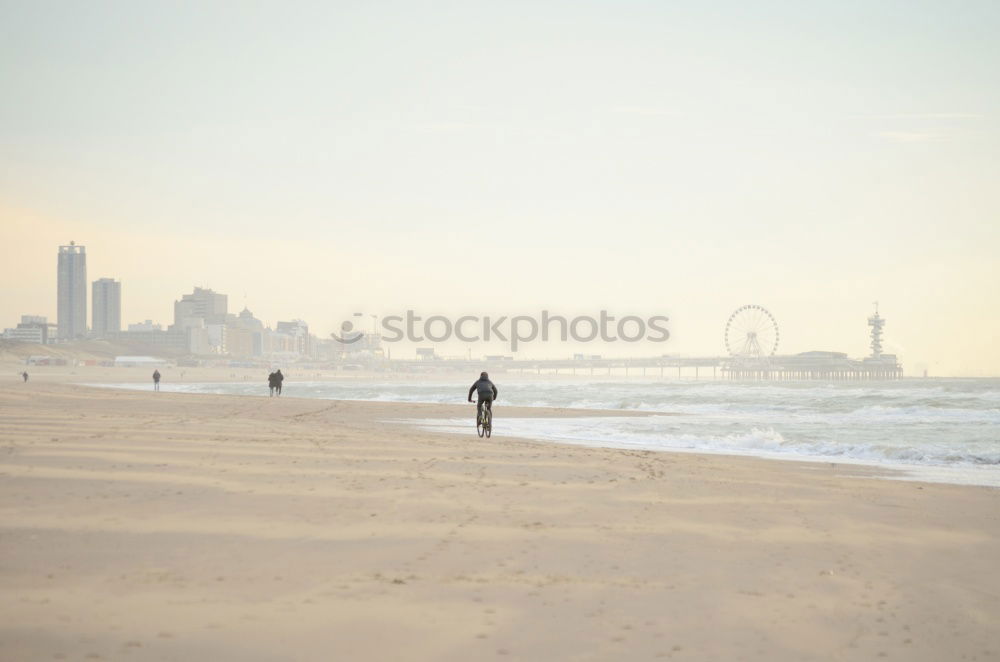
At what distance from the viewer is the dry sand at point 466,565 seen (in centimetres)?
525

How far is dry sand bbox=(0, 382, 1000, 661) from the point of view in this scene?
17.2 ft

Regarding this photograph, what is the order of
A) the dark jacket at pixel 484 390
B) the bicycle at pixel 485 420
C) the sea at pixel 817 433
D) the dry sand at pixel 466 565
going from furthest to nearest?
the bicycle at pixel 485 420 → the dark jacket at pixel 484 390 → the sea at pixel 817 433 → the dry sand at pixel 466 565

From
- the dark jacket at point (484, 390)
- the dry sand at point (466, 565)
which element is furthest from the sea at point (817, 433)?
the dry sand at point (466, 565)

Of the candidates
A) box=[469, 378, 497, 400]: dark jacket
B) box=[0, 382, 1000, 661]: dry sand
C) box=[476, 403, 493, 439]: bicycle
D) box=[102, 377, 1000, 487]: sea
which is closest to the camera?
box=[0, 382, 1000, 661]: dry sand

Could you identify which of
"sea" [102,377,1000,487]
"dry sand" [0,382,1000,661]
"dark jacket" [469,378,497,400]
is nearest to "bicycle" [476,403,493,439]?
"dark jacket" [469,378,497,400]

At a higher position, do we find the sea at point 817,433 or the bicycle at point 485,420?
the bicycle at point 485,420

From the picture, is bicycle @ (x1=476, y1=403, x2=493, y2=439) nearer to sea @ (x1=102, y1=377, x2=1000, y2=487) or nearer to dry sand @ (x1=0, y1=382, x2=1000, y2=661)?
sea @ (x1=102, y1=377, x2=1000, y2=487)

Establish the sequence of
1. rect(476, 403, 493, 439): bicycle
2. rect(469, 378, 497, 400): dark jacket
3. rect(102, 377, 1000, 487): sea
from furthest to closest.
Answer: rect(476, 403, 493, 439): bicycle → rect(469, 378, 497, 400): dark jacket → rect(102, 377, 1000, 487): sea

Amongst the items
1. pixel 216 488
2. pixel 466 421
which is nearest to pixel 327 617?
pixel 216 488

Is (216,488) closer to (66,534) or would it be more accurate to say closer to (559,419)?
(66,534)

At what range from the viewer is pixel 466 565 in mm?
7023

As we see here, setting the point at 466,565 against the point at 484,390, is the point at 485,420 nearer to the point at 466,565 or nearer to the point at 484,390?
the point at 484,390

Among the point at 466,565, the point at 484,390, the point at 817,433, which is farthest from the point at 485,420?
the point at 466,565

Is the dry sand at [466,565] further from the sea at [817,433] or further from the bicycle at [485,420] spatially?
the bicycle at [485,420]
